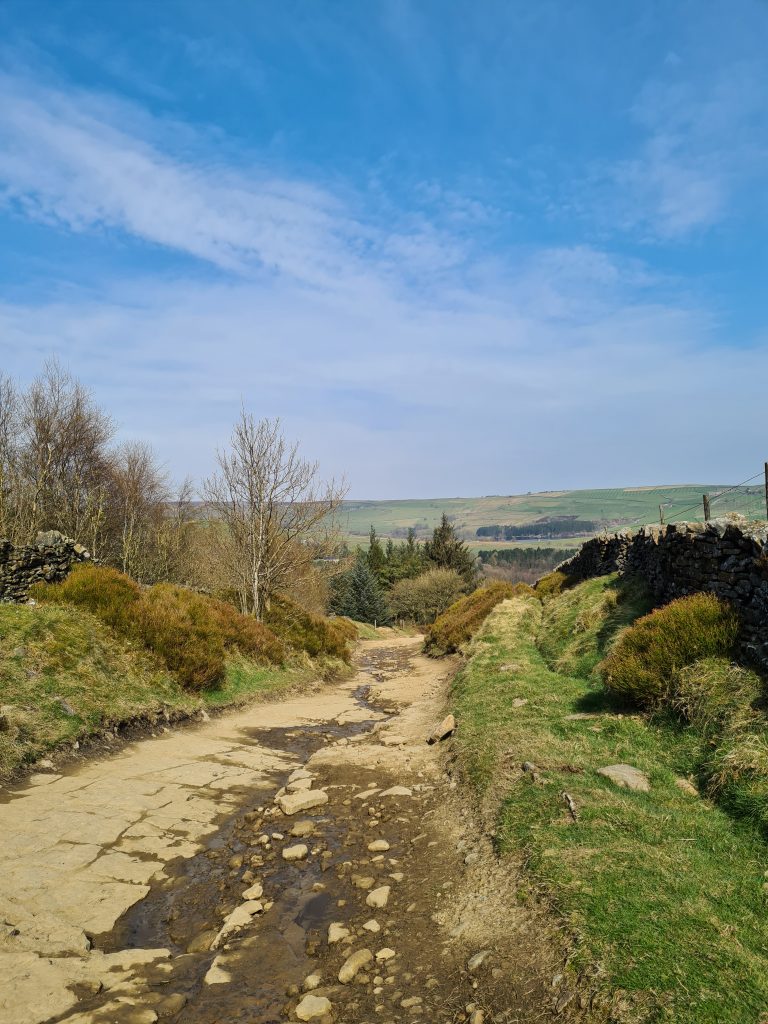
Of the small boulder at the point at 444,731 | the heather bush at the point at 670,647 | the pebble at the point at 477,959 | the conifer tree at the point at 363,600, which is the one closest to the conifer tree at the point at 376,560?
Answer: the conifer tree at the point at 363,600

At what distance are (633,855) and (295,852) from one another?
133 inches

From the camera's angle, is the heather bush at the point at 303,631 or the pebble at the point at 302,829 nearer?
the pebble at the point at 302,829

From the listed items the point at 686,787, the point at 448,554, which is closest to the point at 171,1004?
the point at 686,787

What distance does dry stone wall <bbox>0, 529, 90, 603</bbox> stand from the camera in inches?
522

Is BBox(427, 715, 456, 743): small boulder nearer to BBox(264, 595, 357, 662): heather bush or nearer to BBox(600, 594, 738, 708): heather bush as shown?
BBox(600, 594, 738, 708): heather bush

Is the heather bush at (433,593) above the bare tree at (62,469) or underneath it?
underneath

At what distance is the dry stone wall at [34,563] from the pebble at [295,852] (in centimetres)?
1030

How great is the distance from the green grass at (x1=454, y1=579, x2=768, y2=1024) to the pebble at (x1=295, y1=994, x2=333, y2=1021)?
5.41 feet

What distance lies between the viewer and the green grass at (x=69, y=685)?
7.95m

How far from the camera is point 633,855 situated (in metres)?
4.35

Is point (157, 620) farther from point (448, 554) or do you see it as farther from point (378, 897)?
point (448, 554)

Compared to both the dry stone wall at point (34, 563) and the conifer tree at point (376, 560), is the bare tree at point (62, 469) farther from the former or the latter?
the conifer tree at point (376, 560)

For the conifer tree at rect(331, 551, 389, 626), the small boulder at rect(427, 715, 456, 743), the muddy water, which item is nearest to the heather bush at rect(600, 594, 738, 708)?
the small boulder at rect(427, 715, 456, 743)

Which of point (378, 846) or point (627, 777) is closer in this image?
point (627, 777)
